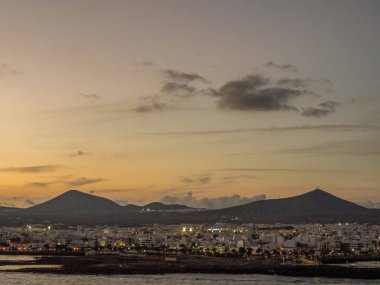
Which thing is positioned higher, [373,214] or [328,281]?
[373,214]

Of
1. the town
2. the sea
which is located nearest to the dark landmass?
the sea

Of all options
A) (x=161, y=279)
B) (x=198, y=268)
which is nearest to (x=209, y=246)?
(x=198, y=268)

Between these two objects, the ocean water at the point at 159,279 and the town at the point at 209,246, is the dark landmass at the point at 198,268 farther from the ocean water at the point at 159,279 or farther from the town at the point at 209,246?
the town at the point at 209,246

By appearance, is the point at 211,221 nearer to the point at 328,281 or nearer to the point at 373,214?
the point at 373,214

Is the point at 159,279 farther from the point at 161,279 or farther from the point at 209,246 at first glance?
the point at 209,246

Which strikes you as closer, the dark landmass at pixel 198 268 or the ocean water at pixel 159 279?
the ocean water at pixel 159 279

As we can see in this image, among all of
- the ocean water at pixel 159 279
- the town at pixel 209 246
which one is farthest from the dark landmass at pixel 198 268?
the town at pixel 209 246

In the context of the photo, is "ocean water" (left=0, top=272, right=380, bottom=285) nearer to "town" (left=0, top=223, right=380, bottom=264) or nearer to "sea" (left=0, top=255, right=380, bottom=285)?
"sea" (left=0, top=255, right=380, bottom=285)

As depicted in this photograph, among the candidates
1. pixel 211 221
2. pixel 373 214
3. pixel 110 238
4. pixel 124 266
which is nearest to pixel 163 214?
pixel 211 221
